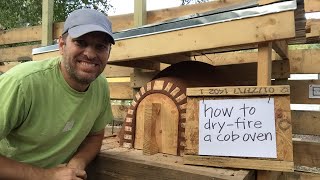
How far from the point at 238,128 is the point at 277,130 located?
0.17m

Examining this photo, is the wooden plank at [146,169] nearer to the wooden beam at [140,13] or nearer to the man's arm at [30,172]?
the man's arm at [30,172]

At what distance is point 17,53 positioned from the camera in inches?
185

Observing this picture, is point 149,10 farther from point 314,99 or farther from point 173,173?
point 173,173

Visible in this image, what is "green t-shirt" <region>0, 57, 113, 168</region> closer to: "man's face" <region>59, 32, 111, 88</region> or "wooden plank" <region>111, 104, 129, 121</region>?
"man's face" <region>59, 32, 111, 88</region>

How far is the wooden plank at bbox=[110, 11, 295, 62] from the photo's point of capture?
1510 millimetres

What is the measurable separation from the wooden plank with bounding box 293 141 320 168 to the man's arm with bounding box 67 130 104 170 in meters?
1.43

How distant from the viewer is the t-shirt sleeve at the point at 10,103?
1401 millimetres

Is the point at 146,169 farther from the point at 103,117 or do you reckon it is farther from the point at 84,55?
the point at 84,55

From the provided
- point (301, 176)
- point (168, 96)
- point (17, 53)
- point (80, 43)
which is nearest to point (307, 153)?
point (301, 176)

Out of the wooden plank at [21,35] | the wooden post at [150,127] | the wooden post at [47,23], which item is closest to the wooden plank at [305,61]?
the wooden post at [150,127]

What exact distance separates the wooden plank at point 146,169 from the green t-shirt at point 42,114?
186 millimetres

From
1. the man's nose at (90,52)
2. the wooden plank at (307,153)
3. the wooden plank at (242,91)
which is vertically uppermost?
the man's nose at (90,52)

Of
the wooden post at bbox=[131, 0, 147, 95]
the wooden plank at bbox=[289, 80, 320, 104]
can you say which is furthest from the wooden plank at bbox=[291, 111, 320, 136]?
the wooden post at bbox=[131, 0, 147, 95]

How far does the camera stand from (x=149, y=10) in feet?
10.5
